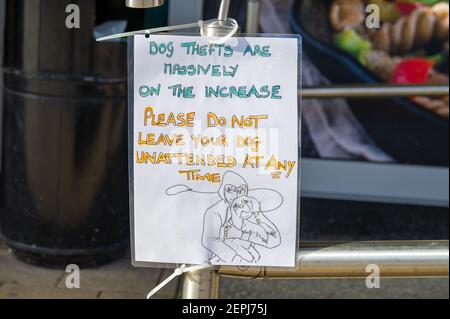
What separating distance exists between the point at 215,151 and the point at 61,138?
2.29 m

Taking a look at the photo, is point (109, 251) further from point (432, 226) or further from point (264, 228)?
point (264, 228)

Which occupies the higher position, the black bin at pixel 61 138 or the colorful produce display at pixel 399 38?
the colorful produce display at pixel 399 38

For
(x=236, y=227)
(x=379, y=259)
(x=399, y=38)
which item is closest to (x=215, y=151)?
(x=236, y=227)

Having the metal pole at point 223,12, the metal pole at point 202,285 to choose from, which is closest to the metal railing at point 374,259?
the metal pole at point 202,285

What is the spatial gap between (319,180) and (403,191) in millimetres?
522

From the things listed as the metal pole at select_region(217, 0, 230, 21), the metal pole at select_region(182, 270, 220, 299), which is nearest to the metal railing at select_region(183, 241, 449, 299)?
the metal pole at select_region(182, 270, 220, 299)

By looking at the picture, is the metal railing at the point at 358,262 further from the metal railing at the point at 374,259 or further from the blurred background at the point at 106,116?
the blurred background at the point at 106,116

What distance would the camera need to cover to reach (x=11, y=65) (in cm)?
369

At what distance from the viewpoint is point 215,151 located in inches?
58.2

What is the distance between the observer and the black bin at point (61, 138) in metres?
3.57

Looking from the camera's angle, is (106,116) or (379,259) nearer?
(379,259)

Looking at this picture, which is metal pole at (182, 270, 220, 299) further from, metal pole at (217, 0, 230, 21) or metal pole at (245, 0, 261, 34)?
metal pole at (245, 0, 261, 34)

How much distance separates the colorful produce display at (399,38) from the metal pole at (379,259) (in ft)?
10.8

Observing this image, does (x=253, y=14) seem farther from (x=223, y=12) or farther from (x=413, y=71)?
(x=223, y=12)
